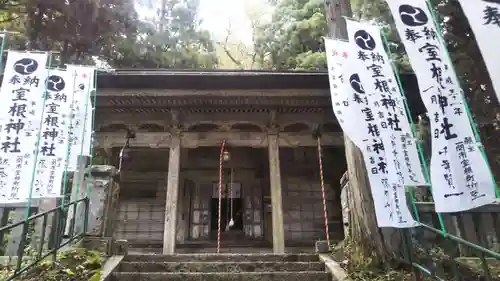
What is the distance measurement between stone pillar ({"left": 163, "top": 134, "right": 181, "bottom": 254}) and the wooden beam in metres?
0.24

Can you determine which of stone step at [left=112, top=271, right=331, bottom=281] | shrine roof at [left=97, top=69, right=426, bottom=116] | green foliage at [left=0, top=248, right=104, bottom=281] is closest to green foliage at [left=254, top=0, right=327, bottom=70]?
shrine roof at [left=97, top=69, right=426, bottom=116]

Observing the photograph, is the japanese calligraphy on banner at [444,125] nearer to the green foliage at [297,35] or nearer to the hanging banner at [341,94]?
the hanging banner at [341,94]

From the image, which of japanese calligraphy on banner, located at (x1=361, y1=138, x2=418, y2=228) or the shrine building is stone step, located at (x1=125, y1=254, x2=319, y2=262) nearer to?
the shrine building

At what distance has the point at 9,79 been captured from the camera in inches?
225

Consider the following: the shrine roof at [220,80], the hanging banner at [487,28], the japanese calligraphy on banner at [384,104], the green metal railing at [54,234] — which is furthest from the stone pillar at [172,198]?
the hanging banner at [487,28]

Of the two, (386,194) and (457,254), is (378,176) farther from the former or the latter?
(457,254)

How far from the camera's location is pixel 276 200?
895 cm

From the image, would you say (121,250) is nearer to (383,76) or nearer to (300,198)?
(383,76)

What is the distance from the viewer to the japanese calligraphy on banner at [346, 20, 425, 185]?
4.93m

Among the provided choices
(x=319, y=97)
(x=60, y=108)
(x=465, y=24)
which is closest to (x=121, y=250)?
(x=60, y=108)

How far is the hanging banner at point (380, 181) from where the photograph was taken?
4723mm

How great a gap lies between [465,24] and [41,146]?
987cm

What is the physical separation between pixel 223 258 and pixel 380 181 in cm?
321

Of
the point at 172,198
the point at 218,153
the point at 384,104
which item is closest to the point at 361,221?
the point at 384,104
